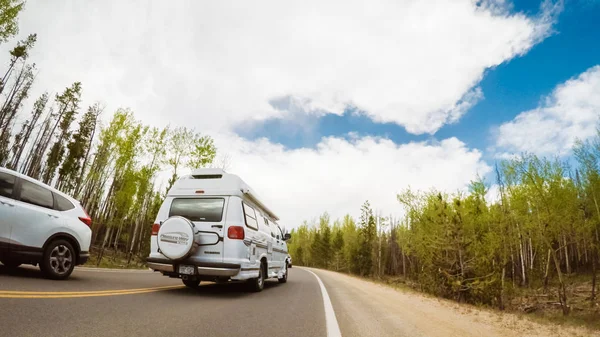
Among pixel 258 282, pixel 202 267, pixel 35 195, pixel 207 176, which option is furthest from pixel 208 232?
pixel 35 195

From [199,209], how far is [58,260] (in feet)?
9.35

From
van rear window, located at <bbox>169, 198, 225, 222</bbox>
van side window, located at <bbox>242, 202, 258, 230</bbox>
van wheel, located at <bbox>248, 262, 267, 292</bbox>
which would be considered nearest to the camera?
van rear window, located at <bbox>169, 198, 225, 222</bbox>

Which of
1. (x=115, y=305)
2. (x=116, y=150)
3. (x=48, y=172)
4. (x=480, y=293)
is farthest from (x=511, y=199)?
(x=48, y=172)

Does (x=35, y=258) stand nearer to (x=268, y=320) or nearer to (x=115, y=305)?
(x=115, y=305)

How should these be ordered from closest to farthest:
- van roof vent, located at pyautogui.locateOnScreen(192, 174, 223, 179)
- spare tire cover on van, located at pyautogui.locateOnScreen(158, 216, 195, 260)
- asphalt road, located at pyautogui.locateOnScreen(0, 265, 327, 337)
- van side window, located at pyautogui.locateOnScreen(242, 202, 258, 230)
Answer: asphalt road, located at pyautogui.locateOnScreen(0, 265, 327, 337) → spare tire cover on van, located at pyautogui.locateOnScreen(158, 216, 195, 260) → van side window, located at pyautogui.locateOnScreen(242, 202, 258, 230) → van roof vent, located at pyautogui.locateOnScreen(192, 174, 223, 179)

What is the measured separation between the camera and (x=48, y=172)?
36.4 m

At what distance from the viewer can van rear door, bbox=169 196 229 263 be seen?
6.85 metres

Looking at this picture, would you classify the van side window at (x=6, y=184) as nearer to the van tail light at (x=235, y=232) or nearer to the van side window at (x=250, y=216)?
the van tail light at (x=235, y=232)

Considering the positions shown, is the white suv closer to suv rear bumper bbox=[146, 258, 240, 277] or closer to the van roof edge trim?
suv rear bumper bbox=[146, 258, 240, 277]

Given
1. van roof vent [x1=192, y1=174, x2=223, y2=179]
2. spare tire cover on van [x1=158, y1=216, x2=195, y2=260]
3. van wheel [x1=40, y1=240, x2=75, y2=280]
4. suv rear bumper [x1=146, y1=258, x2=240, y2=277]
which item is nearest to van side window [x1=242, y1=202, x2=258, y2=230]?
van roof vent [x1=192, y1=174, x2=223, y2=179]

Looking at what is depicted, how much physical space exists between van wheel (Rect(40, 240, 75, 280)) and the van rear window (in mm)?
2078

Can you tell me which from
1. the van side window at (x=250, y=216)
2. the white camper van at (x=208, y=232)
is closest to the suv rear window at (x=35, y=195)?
the white camper van at (x=208, y=232)

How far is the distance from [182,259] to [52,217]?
2637 millimetres

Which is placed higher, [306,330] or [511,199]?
[511,199]
